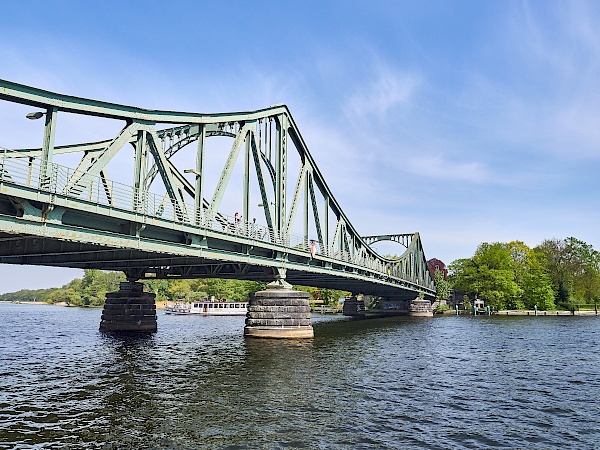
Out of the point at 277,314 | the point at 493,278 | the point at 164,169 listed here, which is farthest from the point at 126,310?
the point at 493,278

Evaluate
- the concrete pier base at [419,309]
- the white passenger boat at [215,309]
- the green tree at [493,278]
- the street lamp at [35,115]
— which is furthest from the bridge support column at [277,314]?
the green tree at [493,278]

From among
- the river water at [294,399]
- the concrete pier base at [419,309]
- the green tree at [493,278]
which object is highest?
the green tree at [493,278]

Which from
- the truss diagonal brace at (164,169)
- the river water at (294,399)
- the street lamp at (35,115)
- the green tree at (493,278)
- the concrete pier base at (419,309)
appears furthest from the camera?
the green tree at (493,278)

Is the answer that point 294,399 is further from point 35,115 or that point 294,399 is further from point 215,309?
point 215,309

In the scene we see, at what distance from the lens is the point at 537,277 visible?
119438 millimetres

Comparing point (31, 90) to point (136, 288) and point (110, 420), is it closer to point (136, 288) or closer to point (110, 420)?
point (110, 420)

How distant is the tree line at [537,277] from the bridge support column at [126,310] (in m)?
92.2

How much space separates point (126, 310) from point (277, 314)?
761 inches

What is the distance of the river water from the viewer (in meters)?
14.4

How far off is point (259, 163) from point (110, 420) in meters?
31.3

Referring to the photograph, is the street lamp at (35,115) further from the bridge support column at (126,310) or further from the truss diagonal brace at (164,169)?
the bridge support column at (126,310)

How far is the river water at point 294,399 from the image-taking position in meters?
14.4

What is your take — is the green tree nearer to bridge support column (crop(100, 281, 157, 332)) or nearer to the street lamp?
bridge support column (crop(100, 281, 157, 332))

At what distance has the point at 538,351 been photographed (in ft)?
125
